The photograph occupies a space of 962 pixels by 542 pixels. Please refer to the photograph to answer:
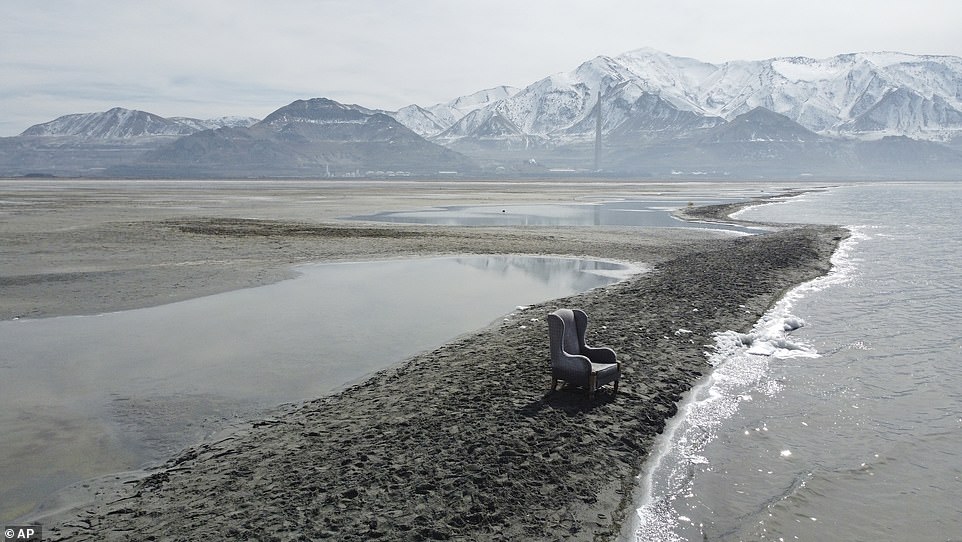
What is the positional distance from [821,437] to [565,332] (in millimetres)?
4057

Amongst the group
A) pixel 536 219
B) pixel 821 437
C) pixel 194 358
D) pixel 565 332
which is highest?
pixel 565 332

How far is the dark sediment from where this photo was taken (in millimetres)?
6844

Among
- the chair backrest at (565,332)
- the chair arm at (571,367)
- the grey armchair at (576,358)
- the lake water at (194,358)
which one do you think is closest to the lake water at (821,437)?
the grey armchair at (576,358)

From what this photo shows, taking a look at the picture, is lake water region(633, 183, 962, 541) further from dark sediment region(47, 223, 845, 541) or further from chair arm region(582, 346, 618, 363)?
chair arm region(582, 346, 618, 363)

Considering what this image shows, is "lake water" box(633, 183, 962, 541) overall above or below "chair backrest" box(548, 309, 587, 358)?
below

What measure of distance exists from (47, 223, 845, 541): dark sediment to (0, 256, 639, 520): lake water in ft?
3.16

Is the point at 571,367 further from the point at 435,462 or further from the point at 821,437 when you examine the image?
the point at 821,437

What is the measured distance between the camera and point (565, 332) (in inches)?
420

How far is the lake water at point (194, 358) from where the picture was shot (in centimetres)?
897

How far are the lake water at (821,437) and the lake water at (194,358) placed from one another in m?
6.06

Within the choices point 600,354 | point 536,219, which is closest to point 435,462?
point 600,354

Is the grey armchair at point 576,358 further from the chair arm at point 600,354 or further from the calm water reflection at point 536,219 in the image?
the calm water reflection at point 536,219

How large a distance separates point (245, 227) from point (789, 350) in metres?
34.4

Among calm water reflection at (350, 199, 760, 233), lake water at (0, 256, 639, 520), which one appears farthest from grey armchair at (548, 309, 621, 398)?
calm water reflection at (350, 199, 760, 233)
